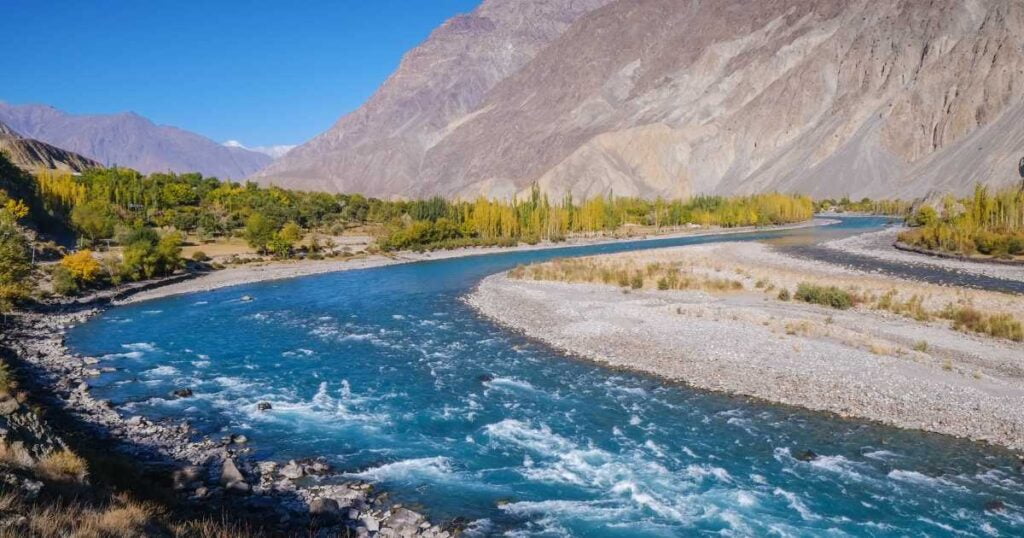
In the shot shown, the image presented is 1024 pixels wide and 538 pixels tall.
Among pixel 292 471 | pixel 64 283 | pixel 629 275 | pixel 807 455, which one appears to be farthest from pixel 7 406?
pixel 629 275

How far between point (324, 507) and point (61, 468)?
4.12 meters

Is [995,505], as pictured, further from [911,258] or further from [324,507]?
[911,258]

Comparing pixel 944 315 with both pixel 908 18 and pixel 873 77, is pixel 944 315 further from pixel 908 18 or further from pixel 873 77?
pixel 908 18

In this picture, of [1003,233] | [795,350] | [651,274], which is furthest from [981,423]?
[1003,233]

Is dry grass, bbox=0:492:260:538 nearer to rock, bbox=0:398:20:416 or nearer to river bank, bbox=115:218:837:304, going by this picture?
rock, bbox=0:398:20:416

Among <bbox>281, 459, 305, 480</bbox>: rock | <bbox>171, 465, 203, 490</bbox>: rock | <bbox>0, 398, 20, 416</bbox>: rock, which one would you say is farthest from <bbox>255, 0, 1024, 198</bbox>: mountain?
<bbox>0, 398, 20, 416</bbox>: rock

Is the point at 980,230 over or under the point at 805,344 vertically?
over

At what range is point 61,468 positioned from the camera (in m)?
8.80

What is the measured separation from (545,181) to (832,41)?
82892 mm

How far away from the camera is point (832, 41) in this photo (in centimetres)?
16412

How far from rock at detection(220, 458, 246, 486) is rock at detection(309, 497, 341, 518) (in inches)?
74.9

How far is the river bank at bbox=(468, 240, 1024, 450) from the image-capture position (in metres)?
16.0

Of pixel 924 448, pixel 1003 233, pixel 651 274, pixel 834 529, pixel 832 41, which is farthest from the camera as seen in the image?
pixel 832 41

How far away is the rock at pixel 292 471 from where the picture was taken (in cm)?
1285
